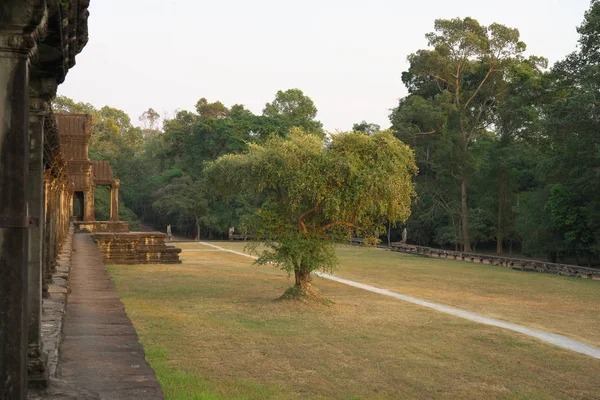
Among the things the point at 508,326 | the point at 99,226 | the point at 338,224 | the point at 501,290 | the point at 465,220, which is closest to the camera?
the point at 508,326

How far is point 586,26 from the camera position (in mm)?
31438

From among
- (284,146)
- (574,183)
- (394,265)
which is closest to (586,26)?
(574,183)

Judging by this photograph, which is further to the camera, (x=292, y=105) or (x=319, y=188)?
(x=292, y=105)

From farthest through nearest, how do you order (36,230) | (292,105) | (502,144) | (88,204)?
(292,105)
(502,144)
(88,204)
(36,230)

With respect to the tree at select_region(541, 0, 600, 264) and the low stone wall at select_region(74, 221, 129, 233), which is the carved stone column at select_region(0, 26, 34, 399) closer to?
the tree at select_region(541, 0, 600, 264)

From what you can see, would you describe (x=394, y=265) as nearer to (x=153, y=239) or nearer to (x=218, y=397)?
(x=153, y=239)

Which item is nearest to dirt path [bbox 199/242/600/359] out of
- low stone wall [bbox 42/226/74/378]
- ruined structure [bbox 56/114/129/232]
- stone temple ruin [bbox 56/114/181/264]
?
low stone wall [bbox 42/226/74/378]

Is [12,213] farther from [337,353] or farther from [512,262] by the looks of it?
[512,262]

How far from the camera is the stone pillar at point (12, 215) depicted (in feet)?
11.8

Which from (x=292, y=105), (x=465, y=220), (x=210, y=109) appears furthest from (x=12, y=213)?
(x=210, y=109)

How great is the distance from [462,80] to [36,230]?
45087 mm

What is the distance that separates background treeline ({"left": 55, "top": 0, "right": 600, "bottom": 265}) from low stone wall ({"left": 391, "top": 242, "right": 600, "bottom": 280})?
2.22 m

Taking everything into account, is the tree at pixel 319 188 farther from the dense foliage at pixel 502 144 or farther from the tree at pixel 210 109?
the tree at pixel 210 109

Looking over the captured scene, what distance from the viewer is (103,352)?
263 inches
